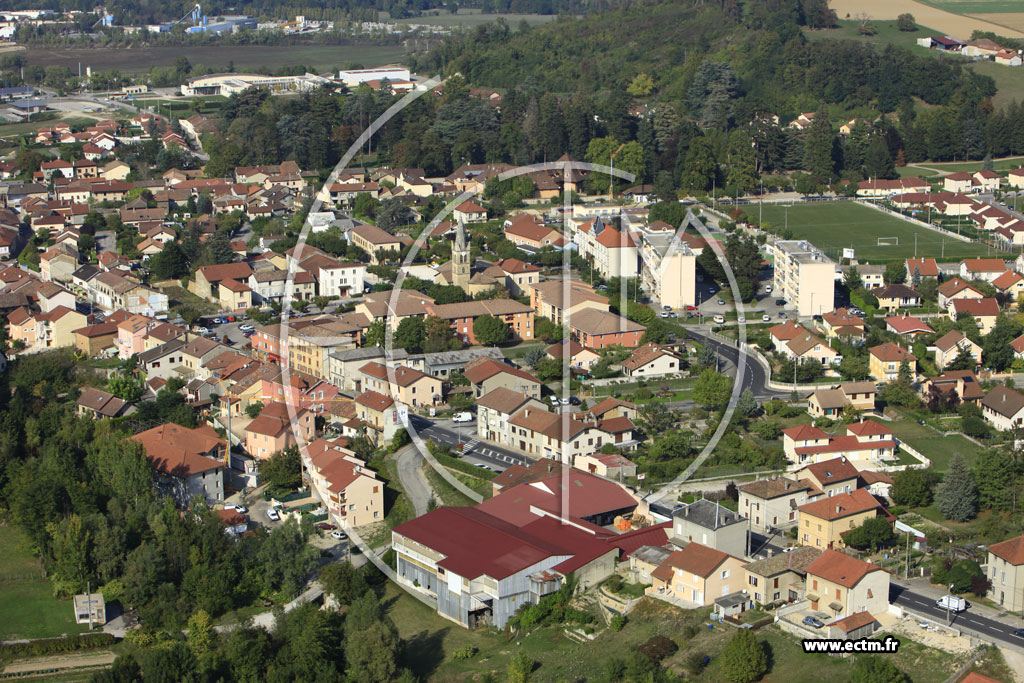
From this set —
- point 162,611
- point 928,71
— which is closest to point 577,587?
point 162,611

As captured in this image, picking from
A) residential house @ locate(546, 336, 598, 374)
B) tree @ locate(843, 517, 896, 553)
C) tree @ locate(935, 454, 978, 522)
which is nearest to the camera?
tree @ locate(843, 517, 896, 553)

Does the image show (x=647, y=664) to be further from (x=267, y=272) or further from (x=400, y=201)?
(x=400, y=201)

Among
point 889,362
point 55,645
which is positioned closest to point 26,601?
point 55,645

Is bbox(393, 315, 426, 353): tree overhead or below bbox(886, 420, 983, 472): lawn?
overhead

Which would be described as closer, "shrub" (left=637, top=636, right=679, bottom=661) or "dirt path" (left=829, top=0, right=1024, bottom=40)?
"shrub" (left=637, top=636, right=679, bottom=661)

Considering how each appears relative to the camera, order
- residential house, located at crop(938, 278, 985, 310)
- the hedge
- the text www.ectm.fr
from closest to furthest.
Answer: the text www.ectm.fr
the hedge
residential house, located at crop(938, 278, 985, 310)

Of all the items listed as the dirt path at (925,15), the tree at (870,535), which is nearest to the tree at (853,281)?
the tree at (870,535)

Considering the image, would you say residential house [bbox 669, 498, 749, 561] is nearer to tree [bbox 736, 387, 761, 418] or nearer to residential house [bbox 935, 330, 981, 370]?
tree [bbox 736, 387, 761, 418]

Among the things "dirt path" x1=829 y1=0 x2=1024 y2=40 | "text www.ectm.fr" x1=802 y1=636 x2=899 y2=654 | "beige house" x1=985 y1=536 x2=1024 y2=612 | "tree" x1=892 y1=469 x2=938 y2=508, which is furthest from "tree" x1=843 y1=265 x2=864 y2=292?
"dirt path" x1=829 y1=0 x2=1024 y2=40
